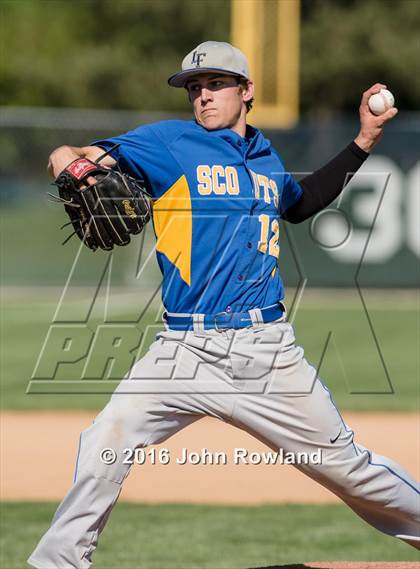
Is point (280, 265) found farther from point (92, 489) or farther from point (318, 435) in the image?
point (92, 489)

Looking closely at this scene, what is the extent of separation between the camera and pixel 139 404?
3.87 metres

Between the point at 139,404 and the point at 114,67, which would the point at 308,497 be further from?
the point at 114,67

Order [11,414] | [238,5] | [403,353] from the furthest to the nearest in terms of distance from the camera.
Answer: [238,5], [403,353], [11,414]

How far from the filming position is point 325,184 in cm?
456

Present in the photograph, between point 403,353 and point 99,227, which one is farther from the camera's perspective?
point 403,353

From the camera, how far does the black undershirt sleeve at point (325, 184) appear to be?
4559 mm

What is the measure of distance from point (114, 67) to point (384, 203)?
766 inches

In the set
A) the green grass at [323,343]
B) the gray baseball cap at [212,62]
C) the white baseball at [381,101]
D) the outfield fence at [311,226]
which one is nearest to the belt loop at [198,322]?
the gray baseball cap at [212,62]

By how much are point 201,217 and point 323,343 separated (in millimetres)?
8290

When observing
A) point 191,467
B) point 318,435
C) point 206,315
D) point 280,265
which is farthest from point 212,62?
point 280,265

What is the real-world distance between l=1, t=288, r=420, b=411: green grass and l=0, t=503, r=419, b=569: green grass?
3.09m

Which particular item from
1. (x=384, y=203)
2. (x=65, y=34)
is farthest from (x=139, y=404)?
(x=65, y=34)

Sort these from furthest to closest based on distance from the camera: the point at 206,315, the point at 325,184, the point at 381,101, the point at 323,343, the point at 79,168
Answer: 1. the point at 323,343
2. the point at 325,184
3. the point at 381,101
4. the point at 206,315
5. the point at 79,168

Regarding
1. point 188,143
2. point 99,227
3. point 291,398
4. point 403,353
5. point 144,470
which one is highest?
point 188,143
